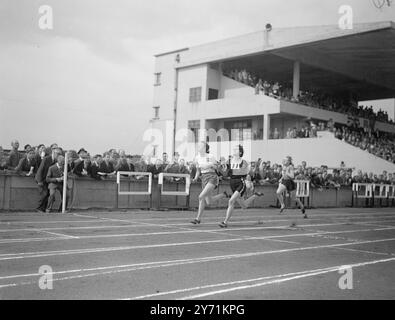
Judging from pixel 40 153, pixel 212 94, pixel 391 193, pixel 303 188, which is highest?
pixel 212 94

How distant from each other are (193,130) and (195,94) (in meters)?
3.42

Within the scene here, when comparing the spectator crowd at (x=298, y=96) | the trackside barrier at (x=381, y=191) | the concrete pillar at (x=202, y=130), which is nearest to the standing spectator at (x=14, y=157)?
the trackside barrier at (x=381, y=191)

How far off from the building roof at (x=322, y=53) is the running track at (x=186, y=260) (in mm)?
28573

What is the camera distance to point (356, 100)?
200 ft

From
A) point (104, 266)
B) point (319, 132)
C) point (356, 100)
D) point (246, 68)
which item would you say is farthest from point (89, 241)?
point (356, 100)

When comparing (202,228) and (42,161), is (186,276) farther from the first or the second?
(42,161)

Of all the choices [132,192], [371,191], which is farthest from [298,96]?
[132,192]

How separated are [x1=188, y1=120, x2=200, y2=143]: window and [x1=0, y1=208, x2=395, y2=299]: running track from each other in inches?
1355

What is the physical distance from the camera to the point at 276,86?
45.7 meters

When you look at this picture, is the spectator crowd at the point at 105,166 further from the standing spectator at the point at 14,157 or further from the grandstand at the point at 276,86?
the grandstand at the point at 276,86

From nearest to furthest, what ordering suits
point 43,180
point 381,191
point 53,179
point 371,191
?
point 53,179 < point 43,180 < point 371,191 < point 381,191

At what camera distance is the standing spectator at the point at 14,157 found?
17.4 m
